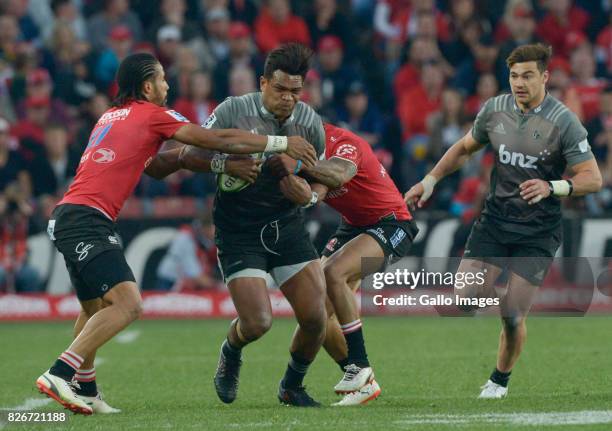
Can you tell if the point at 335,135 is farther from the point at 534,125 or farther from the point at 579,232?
the point at 579,232

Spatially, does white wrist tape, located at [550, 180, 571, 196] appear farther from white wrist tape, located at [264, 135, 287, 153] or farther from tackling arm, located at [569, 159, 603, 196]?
white wrist tape, located at [264, 135, 287, 153]

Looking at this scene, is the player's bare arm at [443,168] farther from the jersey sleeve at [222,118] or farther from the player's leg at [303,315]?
the jersey sleeve at [222,118]

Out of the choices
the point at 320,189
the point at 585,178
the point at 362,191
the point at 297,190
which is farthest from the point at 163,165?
the point at 585,178

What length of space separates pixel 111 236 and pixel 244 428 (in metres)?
1.71

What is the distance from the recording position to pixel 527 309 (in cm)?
939

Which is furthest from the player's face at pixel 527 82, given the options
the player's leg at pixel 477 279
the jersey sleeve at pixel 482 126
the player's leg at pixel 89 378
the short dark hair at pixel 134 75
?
the player's leg at pixel 89 378

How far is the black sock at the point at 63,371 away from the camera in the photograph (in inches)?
319

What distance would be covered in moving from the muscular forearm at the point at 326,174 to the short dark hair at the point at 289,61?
2.10 feet

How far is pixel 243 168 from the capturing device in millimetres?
8625

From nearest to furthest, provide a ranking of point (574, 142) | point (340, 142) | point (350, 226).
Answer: point (574, 142)
point (340, 142)
point (350, 226)

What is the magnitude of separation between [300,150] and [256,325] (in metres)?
1.22

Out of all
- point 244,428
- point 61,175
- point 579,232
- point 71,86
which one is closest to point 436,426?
point 244,428

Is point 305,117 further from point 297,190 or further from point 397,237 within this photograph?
point 397,237

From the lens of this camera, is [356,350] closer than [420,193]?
Yes
